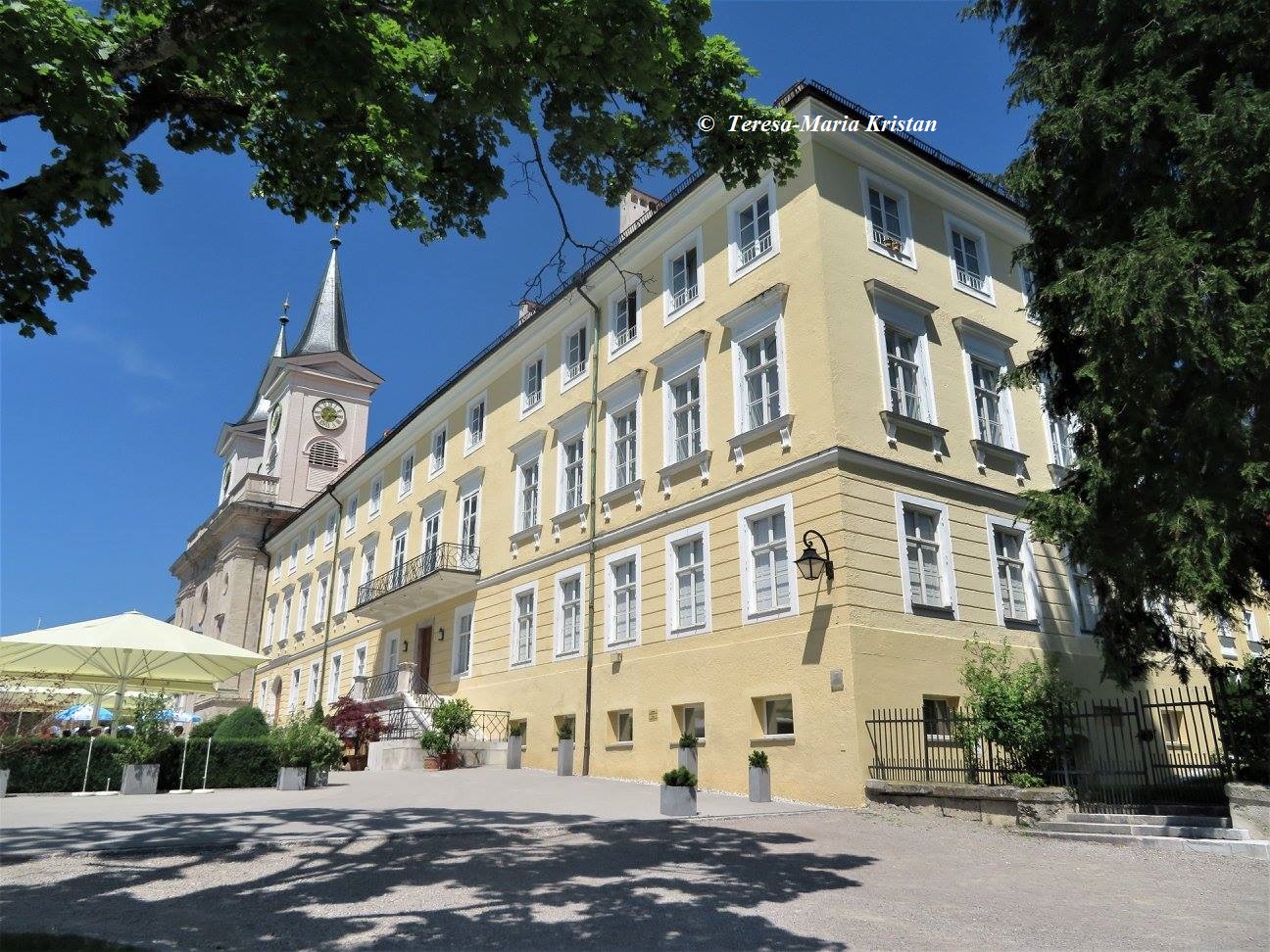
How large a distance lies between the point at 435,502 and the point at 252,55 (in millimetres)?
21402

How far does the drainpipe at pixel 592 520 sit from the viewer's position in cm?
1842

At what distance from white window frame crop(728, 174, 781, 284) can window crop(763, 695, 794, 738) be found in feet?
26.4

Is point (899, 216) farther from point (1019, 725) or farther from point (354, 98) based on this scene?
point (354, 98)

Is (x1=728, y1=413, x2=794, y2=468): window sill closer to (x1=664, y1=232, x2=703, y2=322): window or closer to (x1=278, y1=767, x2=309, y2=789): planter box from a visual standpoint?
(x1=664, y1=232, x2=703, y2=322): window

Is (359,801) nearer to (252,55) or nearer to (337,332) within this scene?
(252,55)

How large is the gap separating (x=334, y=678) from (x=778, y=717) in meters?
23.8

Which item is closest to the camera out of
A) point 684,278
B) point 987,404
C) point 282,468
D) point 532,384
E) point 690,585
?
point 690,585

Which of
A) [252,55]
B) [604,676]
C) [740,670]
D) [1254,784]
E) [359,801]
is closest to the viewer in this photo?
[252,55]

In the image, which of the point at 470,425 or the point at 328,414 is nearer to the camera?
the point at 470,425

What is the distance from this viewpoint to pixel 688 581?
17.1 m

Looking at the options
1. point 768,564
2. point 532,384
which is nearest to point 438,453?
point 532,384

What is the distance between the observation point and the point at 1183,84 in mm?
10266

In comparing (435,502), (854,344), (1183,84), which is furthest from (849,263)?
(435,502)

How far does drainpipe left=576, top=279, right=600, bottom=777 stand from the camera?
1842cm
